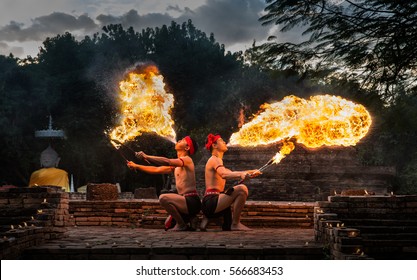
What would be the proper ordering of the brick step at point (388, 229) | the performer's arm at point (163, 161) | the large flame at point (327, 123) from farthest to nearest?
the large flame at point (327, 123), the performer's arm at point (163, 161), the brick step at point (388, 229)

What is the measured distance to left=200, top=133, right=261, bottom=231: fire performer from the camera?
12555mm

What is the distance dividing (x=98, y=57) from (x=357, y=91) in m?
32.0

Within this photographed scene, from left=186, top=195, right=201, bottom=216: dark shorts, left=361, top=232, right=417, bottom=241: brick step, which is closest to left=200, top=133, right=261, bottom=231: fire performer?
left=186, top=195, right=201, bottom=216: dark shorts

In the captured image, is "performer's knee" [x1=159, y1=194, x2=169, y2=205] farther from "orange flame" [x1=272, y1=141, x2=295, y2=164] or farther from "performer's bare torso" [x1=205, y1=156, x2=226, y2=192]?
"orange flame" [x1=272, y1=141, x2=295, y2=164]

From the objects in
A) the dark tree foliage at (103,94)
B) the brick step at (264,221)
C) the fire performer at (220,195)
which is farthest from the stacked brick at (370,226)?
Result: the dark tree foliage at (103,94)

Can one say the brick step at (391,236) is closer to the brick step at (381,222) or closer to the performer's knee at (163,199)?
the brick step at (381,222)

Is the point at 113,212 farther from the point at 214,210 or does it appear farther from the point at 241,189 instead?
the point at 241,189

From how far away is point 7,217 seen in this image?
11.4 m

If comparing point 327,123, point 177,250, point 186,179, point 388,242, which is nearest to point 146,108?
point 186,179

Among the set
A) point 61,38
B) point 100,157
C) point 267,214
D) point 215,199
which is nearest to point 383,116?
point 215,199

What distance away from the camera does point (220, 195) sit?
41.5ft

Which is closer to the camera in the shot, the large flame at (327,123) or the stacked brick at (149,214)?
the large flame at (327,123)

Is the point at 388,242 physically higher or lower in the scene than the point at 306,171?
lower

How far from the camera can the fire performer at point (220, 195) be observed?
1255cm
